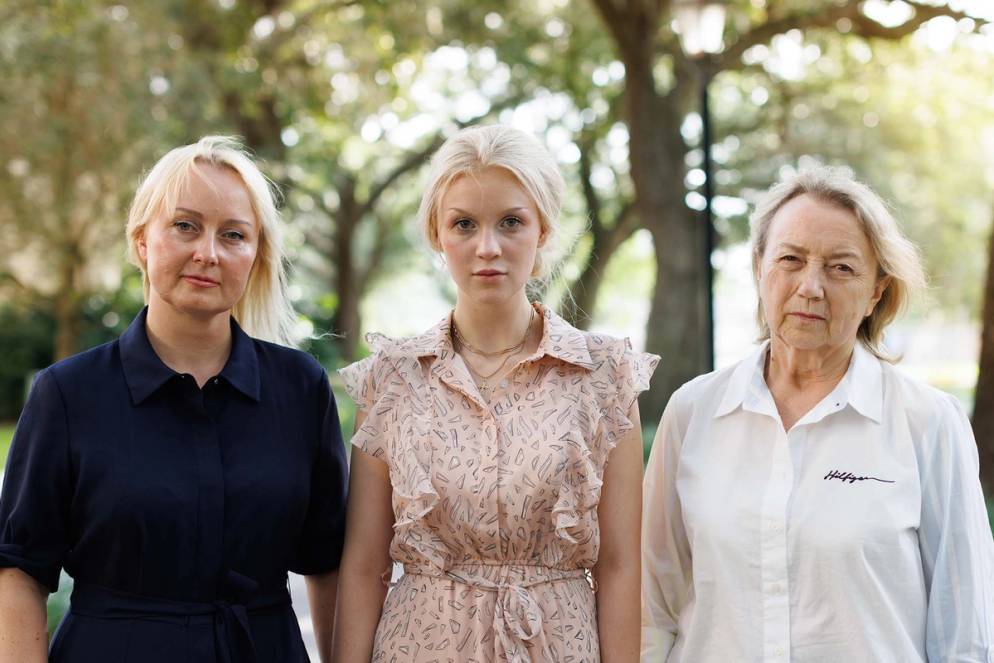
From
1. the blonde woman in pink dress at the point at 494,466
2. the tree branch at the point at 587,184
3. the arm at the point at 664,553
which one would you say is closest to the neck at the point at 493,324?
the blonde woman in pink dress at the point at 494,466

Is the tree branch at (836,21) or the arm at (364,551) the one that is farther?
the tree branch at (836,21)

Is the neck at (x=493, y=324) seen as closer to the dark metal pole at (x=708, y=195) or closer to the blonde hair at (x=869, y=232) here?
the blonde hair at (x=869, y=232)

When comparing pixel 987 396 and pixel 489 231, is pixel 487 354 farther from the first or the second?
pixel 987 396

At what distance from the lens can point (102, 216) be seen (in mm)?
16219

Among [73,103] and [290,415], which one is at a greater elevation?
[73,103]

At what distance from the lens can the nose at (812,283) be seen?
3076 millimetres

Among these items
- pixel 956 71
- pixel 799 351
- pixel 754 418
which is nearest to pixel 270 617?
pixel 754 418

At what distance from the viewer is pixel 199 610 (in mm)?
2922

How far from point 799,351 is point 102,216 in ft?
48.2

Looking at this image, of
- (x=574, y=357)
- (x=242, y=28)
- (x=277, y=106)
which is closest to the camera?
(x=574, y=357)

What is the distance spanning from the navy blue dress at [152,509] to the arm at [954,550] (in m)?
1.71

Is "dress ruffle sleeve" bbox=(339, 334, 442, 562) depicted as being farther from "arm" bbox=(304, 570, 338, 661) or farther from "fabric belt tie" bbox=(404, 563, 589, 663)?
"arm" bbox=(304, 570, 338, 661)

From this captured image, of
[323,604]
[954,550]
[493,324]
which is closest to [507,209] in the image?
[493,324]

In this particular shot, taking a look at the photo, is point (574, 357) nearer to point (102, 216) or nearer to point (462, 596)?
point (462, 596)
